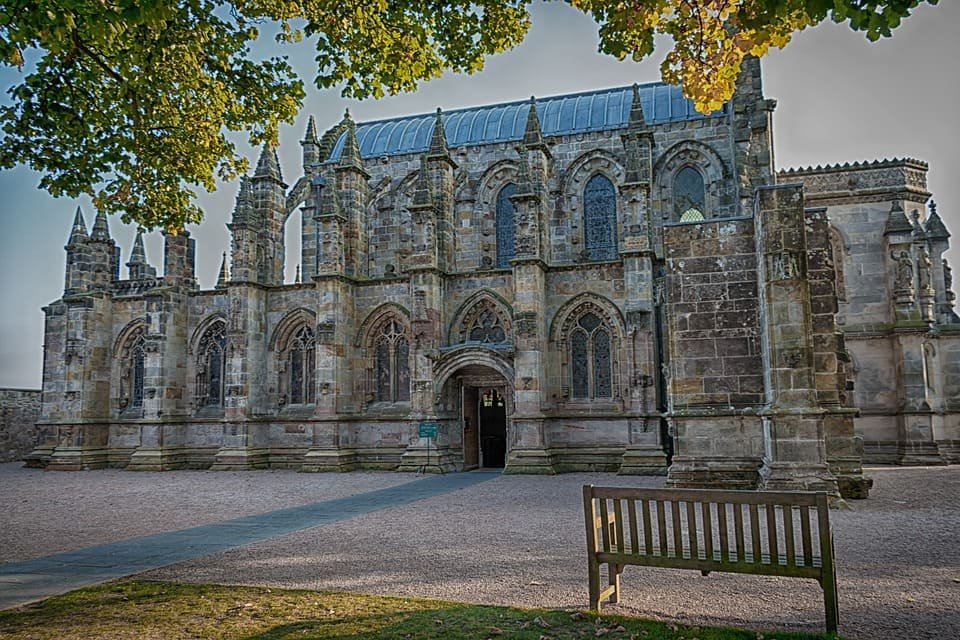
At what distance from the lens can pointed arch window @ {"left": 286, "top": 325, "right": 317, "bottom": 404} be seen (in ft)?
74.1

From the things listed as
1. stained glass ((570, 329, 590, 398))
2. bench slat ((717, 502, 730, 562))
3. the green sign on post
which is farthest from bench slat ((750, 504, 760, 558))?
the green sign on post

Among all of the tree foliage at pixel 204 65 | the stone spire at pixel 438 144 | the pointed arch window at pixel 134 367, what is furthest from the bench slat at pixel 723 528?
the pointed arch window at pixel 134 367

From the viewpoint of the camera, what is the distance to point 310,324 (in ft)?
74.5

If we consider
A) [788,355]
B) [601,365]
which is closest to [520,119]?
[601,365]

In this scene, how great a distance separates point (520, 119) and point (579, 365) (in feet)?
41.8

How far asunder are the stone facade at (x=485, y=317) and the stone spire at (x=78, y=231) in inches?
2.5

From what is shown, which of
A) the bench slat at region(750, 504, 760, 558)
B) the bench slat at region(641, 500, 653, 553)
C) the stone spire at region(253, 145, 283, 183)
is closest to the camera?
the bench slat at region(750, 504, 760, 558)

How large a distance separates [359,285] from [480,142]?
29.5 feet

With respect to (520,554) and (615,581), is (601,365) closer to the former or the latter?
(520,554)

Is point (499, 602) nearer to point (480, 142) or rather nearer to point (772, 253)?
point (772, 253)

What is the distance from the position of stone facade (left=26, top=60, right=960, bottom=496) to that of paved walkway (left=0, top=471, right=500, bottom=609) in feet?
23.2

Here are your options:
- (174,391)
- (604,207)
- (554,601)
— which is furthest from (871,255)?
(174,391)

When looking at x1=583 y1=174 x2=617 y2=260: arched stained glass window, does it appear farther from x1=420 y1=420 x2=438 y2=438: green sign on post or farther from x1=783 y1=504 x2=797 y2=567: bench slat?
x1=783 y1=504 x2=797 y2=567: bench slat

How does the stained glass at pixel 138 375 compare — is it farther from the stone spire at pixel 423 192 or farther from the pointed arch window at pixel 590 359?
the pointed arch window at pixel 590 359
